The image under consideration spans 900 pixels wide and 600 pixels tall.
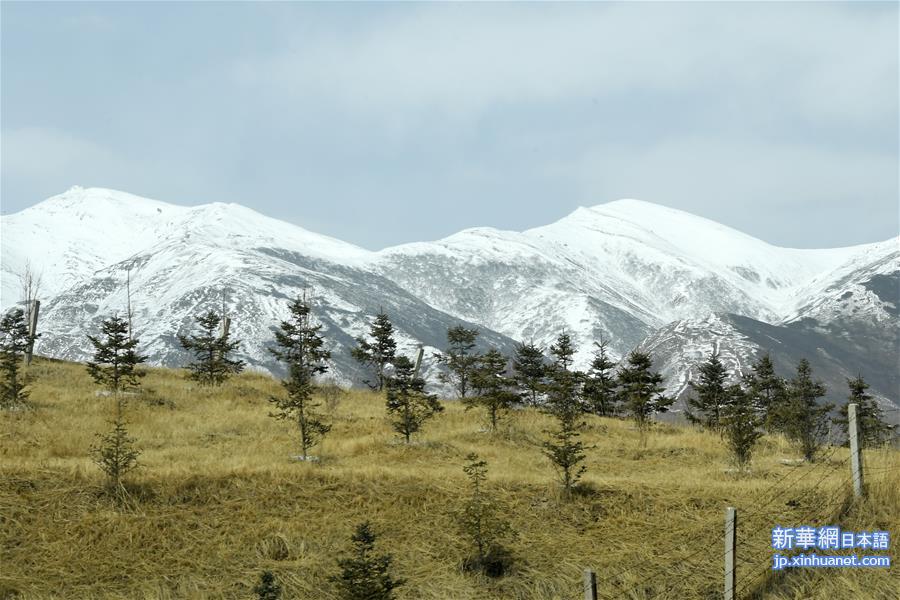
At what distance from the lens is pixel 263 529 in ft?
42.3

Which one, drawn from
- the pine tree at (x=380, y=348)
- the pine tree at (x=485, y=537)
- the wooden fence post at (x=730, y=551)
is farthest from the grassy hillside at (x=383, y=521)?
the pine tree at (x=380, y=348)

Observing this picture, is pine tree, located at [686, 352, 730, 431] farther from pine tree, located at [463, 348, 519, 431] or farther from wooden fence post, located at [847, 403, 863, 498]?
wooden fence post, located at [847, 403, 863, 498]

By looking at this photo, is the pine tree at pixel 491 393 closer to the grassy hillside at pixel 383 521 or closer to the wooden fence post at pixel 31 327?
the grassy hillside at pixel 383 521

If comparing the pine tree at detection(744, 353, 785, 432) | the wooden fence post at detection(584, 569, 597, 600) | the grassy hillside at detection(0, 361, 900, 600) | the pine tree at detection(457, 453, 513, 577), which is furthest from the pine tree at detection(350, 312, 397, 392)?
the wooden fence post at detection(584, 569, 597, 600)

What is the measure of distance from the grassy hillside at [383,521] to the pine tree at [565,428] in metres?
0.48

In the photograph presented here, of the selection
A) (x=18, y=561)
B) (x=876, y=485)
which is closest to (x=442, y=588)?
(x=18, y=561)

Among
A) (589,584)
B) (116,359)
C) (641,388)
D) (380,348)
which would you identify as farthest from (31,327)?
(589,584)

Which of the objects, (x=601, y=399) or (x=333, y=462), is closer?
(x=333, y=462)

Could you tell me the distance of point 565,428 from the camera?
53.6 ft

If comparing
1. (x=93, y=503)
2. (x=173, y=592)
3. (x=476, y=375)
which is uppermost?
(x=476, y=375)

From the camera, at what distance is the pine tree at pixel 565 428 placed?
15.5m

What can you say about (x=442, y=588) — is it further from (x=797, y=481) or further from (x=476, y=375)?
(x=476, y=375)

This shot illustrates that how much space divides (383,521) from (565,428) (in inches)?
192

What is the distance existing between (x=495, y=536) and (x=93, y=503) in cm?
729
